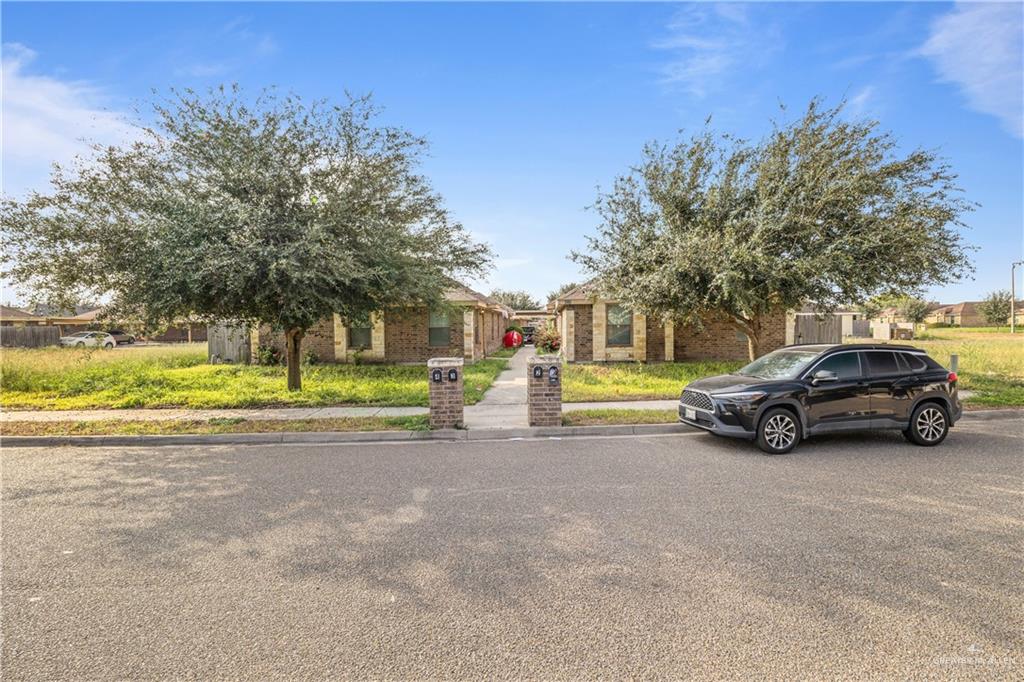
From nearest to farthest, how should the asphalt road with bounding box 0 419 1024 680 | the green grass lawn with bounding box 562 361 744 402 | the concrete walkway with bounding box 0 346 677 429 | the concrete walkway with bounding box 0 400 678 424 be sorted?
the asphalt road with bounding box 0 419 1024 680, the concrete walkway with bounding box 0 346 677 429, the concrete walkway with bounding box 0 400 678 424, the green grass lawn with bounding box 562 361 744 402

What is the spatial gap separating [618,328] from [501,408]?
9.94 meters

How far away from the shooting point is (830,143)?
42.5 ft

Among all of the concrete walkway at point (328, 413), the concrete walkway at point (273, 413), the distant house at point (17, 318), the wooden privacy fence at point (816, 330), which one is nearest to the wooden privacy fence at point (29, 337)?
the distant house at point (17, 318)

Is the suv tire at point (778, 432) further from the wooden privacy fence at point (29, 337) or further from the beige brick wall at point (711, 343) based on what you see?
the wooden privacy fence at point (29, 337)

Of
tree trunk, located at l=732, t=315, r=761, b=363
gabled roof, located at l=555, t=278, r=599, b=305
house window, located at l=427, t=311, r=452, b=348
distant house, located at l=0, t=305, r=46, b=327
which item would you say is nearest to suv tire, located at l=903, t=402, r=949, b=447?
tree trunk, located at l=732, t=315, r=761, b=363

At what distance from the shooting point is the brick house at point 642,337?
18875 millimetres

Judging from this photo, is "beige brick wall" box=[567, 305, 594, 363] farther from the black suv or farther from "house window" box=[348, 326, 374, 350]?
the black suv

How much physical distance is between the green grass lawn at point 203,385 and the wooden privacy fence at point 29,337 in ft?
81.1

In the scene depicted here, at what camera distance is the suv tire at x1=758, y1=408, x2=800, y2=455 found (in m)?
6.98

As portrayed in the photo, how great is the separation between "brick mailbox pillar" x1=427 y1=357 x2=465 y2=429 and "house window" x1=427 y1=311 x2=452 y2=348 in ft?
34.7

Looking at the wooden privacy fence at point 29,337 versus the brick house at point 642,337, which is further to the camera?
the wooden privacy fence at point 29,337

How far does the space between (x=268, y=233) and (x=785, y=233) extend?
11.8m

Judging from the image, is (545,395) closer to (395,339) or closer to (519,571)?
(519,571)

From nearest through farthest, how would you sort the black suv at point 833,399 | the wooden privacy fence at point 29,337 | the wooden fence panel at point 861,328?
the black suv at point 833,399 < the wooden privacy fence at point 29,337 < the wooden fence panel at point 861,328
